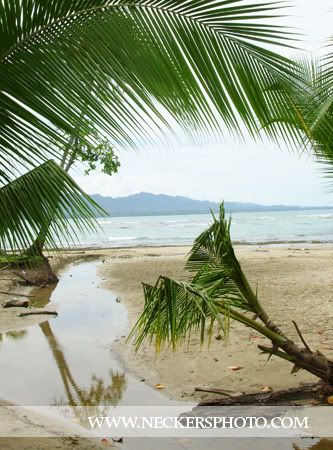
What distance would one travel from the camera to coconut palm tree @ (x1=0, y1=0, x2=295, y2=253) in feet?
5.00

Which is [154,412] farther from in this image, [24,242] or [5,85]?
[5,85]

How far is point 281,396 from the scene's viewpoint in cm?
473

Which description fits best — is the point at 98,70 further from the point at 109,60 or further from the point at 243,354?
the point at 243,354

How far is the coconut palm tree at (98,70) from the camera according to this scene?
1.52 m

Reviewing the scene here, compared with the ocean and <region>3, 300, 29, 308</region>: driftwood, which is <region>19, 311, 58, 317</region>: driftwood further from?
the ocean

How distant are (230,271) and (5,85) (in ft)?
9.71

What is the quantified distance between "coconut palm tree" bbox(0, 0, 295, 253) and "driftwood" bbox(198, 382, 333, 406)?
364 cm

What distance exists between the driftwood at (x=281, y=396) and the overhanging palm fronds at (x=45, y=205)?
142 inches

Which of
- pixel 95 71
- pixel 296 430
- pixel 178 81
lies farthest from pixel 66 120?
pixel 296 430

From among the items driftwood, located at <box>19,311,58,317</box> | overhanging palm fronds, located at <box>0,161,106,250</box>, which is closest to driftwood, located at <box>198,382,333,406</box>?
overhanging palm fronds, located at <box>0,161,106,250</box>

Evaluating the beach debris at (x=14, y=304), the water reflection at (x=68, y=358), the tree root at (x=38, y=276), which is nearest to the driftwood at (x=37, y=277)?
the tree root at (x=38, y=276)

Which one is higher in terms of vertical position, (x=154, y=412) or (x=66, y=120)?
(x=66, y=120)

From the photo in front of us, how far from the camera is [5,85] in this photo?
1.51m

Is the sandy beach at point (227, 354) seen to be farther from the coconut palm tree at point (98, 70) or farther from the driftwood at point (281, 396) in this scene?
the coconut palm tree at point (98, 70)
